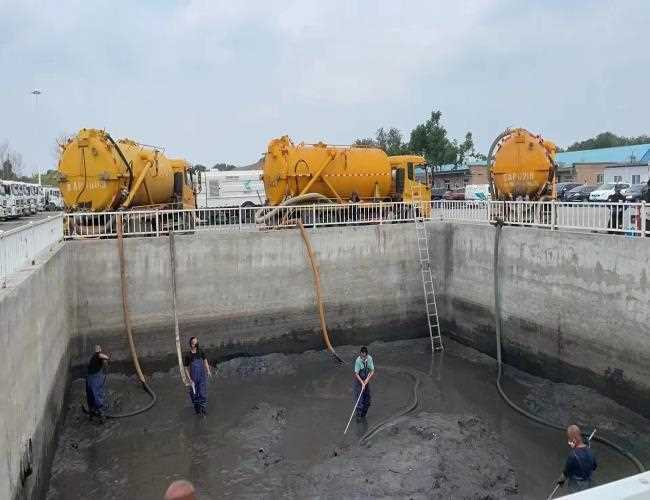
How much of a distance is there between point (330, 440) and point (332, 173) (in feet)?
33.1

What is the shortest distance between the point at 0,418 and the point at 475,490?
620 centimetres

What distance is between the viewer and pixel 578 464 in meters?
6.66

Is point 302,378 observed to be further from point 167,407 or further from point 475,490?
point 475,490

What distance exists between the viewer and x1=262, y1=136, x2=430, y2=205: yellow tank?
17.4 meters

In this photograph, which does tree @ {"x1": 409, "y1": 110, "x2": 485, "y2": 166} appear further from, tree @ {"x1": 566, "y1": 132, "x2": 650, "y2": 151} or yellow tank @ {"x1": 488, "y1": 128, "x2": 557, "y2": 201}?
tree @ {"x1": 566, "y1": 132, "x2": 650, "y2": 151}

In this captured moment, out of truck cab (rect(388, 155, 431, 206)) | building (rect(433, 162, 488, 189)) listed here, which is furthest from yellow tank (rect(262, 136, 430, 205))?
building (rect(433, 162, 488, 189))

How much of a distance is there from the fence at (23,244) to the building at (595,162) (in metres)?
41.7

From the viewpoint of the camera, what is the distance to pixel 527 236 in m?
12.9

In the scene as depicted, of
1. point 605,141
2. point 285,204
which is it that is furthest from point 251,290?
point 605,141

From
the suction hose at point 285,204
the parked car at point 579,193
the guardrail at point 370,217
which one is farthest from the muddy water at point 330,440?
the parked car at point 579,193

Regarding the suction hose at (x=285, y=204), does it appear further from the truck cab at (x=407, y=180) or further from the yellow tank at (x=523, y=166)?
the yellow tank at (x=523, y=166)

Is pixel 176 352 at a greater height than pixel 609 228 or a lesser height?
lesser

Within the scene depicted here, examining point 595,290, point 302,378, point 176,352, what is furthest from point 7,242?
point 595,290

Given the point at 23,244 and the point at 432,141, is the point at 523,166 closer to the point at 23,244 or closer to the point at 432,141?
the point at 23,244
